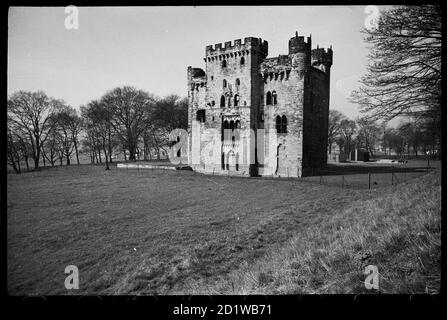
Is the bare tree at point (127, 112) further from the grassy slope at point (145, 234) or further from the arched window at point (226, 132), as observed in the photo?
the grassy slope at point (145, 234)

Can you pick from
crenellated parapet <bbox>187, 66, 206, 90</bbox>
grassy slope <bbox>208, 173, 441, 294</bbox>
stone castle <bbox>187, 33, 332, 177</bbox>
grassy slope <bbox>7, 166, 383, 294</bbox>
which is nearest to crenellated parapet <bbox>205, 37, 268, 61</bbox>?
stone castle <bbox>187, 33, 332, 177</bbox>

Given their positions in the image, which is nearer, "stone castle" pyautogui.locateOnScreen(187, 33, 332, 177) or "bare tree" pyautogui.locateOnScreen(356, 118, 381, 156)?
"bare tree" pyautogui.locateOnScreen(356, 118, 381, 156)

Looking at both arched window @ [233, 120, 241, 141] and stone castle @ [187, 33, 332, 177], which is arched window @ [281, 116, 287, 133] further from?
arched window @ [233, 120, 241, 141]

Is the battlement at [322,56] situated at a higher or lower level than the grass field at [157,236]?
higher

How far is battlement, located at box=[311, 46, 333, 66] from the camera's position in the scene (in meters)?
28.5

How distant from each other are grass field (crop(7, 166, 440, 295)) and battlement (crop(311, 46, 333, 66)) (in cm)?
1933

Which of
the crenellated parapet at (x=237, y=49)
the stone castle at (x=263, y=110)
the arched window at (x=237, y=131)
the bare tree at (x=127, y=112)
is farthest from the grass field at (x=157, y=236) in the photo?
the bare tree at (x=127, y=112)

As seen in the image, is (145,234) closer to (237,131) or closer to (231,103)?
(237,131)

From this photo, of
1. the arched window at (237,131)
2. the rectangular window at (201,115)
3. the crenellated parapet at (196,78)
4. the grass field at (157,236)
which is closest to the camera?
the grass field at (157,236)

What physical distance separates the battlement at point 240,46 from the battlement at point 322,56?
6.18m

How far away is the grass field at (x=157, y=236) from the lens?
5.67m

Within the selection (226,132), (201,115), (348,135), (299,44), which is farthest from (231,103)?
(348,135)
